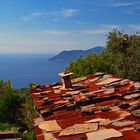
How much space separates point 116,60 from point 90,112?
105 ft

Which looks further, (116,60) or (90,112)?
(116,60)

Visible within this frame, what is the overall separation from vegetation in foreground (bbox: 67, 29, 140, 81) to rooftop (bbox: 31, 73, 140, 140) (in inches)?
964

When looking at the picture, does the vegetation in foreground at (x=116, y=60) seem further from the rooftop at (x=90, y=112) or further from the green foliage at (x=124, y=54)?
the rooftop at (x=90, y=112)

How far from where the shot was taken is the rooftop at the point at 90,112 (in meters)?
9.35

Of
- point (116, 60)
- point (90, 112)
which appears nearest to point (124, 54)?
point (116, 60)

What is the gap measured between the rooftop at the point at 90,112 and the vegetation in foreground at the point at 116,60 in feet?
80.3

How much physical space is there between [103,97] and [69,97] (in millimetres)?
1676

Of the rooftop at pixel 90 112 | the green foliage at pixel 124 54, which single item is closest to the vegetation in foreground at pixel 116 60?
the green foliage at pixel 124 54

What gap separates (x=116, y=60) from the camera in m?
42.9

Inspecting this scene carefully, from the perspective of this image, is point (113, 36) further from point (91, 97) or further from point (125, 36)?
point (91, 97)

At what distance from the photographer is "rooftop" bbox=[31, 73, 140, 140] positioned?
9.35 metres

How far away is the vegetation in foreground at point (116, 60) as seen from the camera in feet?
135

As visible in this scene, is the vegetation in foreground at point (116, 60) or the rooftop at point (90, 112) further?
the vegetation in foreground at point (116, 60)

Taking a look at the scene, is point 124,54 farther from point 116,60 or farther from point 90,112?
point 90,112
